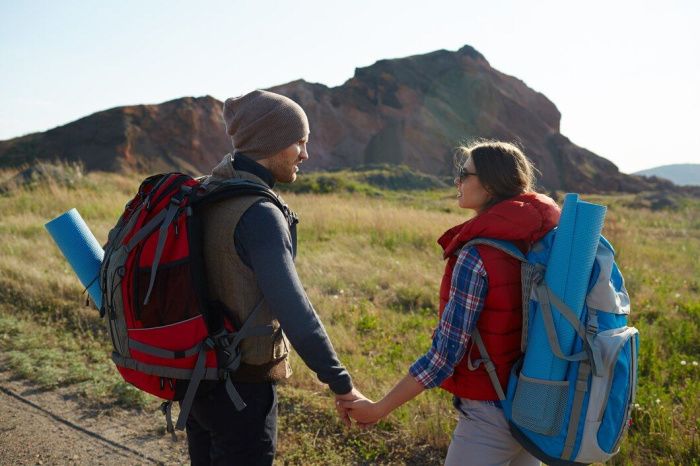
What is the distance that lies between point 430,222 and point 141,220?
9.52 metres

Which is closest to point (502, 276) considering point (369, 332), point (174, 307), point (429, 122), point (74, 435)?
point (174, 307)

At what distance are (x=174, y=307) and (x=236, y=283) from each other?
0.20 meters

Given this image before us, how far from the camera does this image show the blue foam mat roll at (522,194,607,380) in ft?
5.89

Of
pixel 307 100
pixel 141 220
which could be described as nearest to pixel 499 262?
pixel 141 220

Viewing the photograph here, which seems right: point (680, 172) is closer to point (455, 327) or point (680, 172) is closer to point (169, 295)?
point (455, 327)

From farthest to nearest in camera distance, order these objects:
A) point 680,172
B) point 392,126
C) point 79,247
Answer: point 680,172
point 392,126
point 79,247

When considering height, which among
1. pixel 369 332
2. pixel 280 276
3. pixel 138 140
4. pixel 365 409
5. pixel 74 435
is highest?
pixel 138 140

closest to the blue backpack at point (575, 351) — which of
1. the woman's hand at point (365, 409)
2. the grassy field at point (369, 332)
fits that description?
the woman's hand at point (365, 409)

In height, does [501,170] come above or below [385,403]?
above

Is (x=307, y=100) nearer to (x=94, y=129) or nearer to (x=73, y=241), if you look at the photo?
(x=94, y=129)

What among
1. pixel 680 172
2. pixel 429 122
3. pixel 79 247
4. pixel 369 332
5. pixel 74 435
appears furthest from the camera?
pixel 680 172

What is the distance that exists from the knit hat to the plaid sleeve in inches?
28.7

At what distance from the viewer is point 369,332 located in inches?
217

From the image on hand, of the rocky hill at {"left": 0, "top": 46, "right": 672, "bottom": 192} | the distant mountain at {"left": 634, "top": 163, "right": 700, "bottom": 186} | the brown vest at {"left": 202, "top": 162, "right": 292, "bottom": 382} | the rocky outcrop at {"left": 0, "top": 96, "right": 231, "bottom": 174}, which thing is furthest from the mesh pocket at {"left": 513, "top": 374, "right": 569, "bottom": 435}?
the distant mountain at {"left": 634, "top": 163, "right": 700, "bottom": 186}
